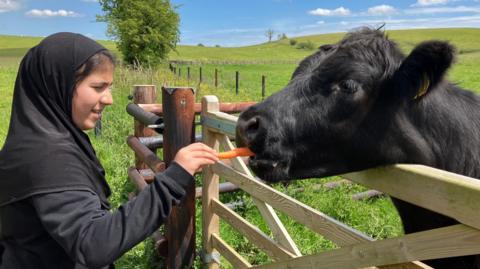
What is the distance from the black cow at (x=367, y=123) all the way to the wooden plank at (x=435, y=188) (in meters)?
0.12

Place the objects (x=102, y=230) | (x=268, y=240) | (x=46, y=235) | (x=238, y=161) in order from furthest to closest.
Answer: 1. (x=238, y=161)
2. (x=268, y=240)
3. (x=46, y=235)
4. (x=102, y=230)

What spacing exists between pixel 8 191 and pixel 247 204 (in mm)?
3606

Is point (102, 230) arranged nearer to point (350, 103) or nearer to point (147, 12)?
point (350, 103)

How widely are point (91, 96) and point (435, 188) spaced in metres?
1.42

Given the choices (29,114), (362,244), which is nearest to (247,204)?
(362,244)

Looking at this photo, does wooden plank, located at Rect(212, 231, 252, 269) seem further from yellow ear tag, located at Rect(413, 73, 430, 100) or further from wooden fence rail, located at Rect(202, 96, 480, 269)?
yellow ear tag, located at Rect(413, 73, 430, 100)

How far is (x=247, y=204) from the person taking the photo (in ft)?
17.1

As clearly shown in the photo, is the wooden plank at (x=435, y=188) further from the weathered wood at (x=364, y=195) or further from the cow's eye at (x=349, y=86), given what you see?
the weathered wood at (x=364, y=195)

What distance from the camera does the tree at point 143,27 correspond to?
112 ft

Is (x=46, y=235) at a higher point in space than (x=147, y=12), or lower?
lower

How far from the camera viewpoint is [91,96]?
1901 mm

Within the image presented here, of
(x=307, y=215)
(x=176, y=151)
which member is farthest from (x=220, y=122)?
(x=307, y=215)

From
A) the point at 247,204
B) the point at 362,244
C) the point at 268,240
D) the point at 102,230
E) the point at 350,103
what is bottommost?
the point at 247,204

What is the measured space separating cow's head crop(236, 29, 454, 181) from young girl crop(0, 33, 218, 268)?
0.33 metres
